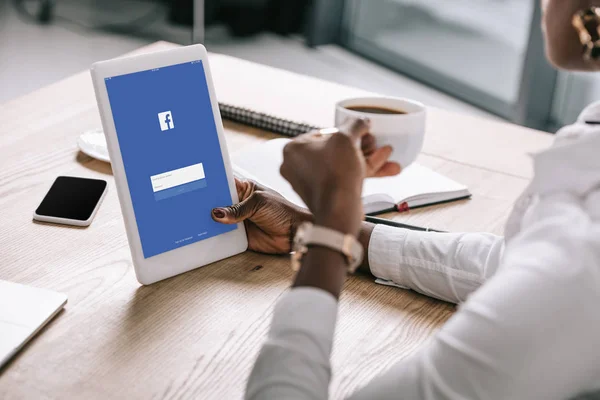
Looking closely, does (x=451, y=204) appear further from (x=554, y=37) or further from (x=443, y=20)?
(x=443, y=20)

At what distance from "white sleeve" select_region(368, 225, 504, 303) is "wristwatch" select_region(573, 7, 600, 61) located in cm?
37

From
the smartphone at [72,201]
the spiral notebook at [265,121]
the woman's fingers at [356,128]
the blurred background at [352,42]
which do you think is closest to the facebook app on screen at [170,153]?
the smartphone at [72,201]

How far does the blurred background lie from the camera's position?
357cm

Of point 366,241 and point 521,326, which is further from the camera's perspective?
point 366,241

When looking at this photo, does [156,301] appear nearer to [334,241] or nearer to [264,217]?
[264,217]

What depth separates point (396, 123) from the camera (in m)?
0.98

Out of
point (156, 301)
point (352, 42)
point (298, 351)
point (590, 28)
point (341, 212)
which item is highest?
point (590, 28)

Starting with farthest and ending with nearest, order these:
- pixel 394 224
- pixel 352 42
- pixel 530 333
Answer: pixel 352 42 < pixel 394 224 < pixel 530 333

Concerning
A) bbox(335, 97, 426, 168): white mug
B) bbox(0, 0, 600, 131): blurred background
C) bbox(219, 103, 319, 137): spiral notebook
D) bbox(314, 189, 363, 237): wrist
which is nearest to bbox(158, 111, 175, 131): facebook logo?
bbox(335, 97, 426, 168): white mug

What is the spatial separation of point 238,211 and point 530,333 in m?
0.55

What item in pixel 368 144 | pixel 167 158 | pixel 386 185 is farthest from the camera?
pixel 386 185

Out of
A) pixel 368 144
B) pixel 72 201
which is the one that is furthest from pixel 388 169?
pixel 72 201

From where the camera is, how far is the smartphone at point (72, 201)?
4.00 feet

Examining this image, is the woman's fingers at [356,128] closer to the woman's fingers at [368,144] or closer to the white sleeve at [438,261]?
the woman's fingers at [368,144]
